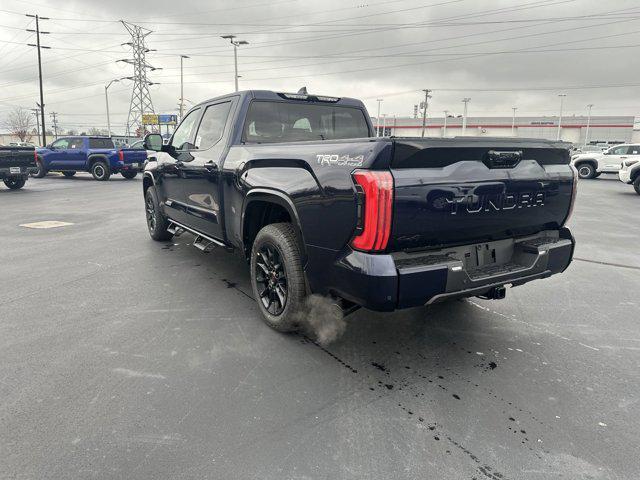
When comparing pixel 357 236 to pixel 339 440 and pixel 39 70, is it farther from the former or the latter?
pixel 39 70

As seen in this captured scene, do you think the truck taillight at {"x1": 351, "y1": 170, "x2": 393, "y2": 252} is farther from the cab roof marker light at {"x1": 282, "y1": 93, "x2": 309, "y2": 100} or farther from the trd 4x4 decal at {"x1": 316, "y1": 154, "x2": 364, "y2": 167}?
the cab roof marker light at {"x1": 282, "y1": 93, "x2": 309, "y2": 100}

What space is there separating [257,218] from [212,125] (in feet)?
4.97

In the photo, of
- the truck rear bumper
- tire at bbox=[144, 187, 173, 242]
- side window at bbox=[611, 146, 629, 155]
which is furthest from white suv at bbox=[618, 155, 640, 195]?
tire at bbox=[144, 187, 173, 242]

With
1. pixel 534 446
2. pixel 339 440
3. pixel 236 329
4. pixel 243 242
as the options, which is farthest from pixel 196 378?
pixel 534 446

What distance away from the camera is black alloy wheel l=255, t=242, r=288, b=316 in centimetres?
354

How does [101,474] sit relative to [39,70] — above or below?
below

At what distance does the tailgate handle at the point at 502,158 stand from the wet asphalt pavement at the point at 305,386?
140cm

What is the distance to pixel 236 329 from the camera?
12.2 feet

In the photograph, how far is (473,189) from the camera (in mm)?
2822

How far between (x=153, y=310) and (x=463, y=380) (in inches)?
108

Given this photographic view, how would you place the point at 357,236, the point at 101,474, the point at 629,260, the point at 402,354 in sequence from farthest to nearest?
the point at 629,260
the point at 402,354
the point at 357,236
the point at 101,474


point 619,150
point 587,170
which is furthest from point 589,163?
point 619,150

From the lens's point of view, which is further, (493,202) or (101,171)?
(101,171)

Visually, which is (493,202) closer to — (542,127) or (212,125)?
(212,125)
